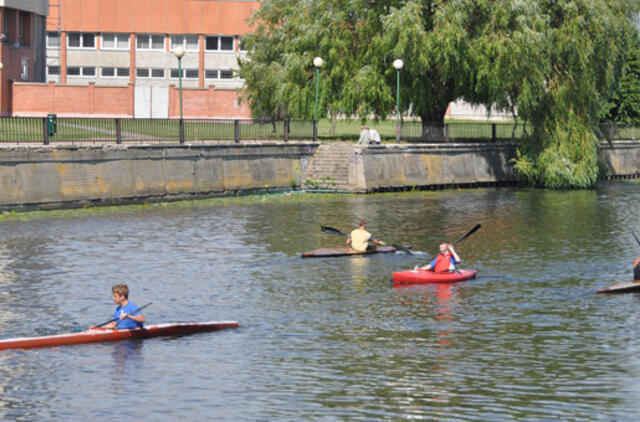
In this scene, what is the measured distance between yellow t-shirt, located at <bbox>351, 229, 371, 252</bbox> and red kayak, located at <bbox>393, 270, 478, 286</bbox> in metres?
3.78

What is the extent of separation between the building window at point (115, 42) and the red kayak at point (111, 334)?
234ft

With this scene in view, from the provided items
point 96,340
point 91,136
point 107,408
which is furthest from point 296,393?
A: point 91,136

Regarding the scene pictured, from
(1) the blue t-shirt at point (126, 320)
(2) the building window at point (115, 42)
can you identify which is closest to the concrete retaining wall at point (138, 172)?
(1) the blue t-shirt at point (126, 320)

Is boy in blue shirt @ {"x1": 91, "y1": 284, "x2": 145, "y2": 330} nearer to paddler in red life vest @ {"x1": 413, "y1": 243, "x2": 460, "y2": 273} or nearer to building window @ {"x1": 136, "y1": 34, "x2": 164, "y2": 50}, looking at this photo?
paddler in red life vest @ {"x1": 413, "y1": 243, "x2": 460, "y2": 273}

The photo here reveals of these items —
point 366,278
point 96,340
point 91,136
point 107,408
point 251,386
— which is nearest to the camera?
point 107,408

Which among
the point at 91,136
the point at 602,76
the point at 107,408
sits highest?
the point at 602,76

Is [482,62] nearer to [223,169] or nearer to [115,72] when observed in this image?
[223,169]

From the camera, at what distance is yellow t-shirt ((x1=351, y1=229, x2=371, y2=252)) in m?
26.6

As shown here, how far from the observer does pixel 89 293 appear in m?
21.2

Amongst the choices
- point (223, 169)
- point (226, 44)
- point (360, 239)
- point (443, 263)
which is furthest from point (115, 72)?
point (443, 263)

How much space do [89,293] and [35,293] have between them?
1.07 m

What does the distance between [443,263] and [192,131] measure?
785 inches

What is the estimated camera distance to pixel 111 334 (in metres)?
17.0

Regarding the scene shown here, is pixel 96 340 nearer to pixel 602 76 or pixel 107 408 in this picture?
pixel 107 408
